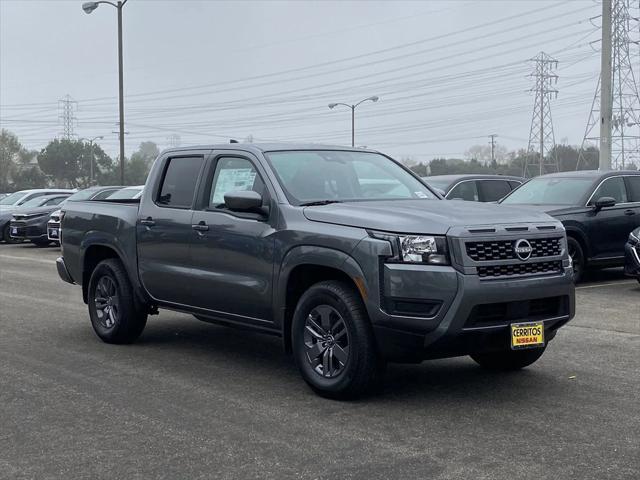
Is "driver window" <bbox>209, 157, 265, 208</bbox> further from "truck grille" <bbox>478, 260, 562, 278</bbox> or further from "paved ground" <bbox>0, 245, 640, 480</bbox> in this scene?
"truck grille" <bbox>478, 260, 562, 278</bbox>

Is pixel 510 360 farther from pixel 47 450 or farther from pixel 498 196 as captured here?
pixel 498 196

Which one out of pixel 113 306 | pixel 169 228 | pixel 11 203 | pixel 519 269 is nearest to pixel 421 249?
pixel 519 269

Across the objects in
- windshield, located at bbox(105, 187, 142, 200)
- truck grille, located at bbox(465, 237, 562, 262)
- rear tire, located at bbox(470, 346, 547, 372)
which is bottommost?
rear tire, located at bbox(470, 346, 547, 372)

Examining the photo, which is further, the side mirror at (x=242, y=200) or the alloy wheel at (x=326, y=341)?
the side mirror at (x=242, y=200)

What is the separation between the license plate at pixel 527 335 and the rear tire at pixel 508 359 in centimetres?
86

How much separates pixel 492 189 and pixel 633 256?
487 cm

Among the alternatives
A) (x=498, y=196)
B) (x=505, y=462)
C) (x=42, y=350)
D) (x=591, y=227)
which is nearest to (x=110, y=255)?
(x=42, y=350)

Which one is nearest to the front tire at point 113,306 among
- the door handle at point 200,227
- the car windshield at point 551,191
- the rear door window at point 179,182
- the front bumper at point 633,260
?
the rear door window at point 179,182

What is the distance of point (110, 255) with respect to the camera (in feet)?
28.9

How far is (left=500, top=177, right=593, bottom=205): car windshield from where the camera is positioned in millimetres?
13492

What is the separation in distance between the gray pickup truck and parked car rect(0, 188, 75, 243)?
19.3m

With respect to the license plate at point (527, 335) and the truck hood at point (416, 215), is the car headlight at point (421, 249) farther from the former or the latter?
the license plate at point (527, 335)

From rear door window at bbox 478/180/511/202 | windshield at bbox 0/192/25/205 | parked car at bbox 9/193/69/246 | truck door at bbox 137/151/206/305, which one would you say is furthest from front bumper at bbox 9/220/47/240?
truck door at bbox 137/151/206/305

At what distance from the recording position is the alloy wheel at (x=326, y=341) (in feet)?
20.2
